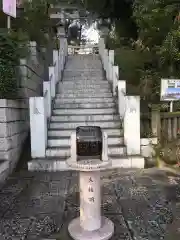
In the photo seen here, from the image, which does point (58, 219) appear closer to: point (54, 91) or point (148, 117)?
point (148, 117)

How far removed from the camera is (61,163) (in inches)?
239

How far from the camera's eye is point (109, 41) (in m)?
14.1

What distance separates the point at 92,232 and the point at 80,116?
14.9 ft

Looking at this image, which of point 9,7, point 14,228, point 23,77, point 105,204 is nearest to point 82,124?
point 23,77

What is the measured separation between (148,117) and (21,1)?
25.1 ft

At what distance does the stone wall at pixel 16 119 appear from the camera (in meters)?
5.58

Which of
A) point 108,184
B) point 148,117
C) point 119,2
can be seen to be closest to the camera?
point 108,184

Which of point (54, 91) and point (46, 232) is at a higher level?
point (54, 91)

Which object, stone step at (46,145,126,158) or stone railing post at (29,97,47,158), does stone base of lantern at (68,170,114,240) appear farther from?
stone railing post at (29,97,47,158)

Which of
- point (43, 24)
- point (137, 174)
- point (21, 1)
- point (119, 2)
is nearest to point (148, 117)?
point (137, 174)

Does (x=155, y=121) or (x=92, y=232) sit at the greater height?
(x=155, y=121)

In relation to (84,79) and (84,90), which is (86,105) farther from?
(84,79)

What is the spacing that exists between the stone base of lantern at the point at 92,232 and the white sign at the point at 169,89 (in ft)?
14.7

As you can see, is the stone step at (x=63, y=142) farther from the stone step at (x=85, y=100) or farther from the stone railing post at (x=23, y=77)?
the stone step at (x=85, y=100)
